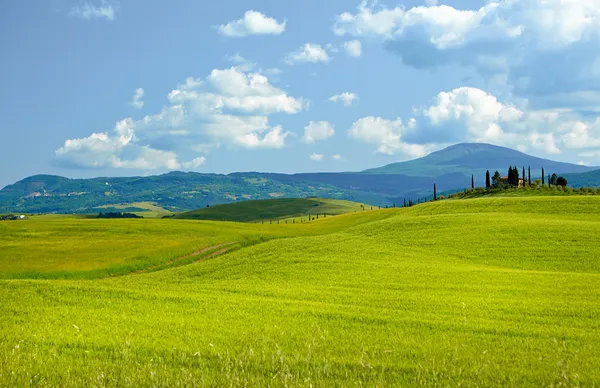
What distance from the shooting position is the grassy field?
42.6 ft

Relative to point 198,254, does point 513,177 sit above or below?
above

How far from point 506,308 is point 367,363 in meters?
11.5

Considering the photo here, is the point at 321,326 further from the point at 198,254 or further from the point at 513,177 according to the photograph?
the point at 513,177

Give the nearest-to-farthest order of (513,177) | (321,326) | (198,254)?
(321,326)
(198,254)
(513,177)

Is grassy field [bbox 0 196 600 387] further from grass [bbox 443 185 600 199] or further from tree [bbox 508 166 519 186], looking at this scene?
tree [bbox 508 166 519 186]

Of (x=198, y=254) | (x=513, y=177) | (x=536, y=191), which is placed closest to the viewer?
(x=198, y=254)

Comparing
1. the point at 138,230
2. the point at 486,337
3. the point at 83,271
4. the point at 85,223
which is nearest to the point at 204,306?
the point at 486,337

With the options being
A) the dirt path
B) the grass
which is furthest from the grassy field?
the grass

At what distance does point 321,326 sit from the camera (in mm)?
18578

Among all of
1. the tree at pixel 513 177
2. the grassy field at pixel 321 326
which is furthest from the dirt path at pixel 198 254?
the tree at pixel 513 177

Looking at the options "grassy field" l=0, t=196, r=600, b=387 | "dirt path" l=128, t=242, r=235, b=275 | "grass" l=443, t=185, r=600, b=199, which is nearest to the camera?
"grassy field" l=0, t=196, r=600, b=387

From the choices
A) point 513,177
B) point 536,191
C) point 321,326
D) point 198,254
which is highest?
point 513,177

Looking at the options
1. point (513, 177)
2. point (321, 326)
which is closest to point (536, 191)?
point (513, 177)

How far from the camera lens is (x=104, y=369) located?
13.1 metres
